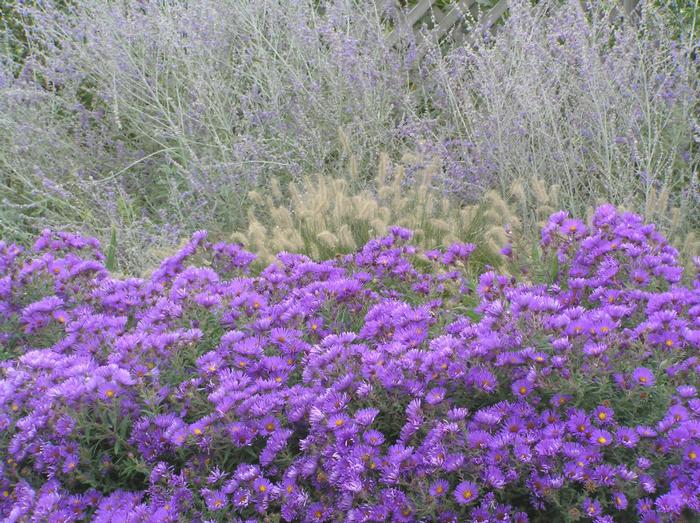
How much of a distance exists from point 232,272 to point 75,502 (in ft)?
3.42

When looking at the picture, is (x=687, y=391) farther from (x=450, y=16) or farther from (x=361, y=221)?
(x=450, y=16)

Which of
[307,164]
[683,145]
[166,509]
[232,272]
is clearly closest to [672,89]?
[683,145]

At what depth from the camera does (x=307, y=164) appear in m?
4.73

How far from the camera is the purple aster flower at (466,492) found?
4.97ft

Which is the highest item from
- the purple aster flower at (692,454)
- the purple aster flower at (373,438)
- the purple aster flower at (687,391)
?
the purple aster flower at (373,438)

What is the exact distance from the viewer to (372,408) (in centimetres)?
169

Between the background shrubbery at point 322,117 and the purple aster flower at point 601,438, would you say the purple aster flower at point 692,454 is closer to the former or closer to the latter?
the purple aster flower at point 601,438

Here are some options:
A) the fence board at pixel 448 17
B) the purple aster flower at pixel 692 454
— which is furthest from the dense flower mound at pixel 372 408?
the fence board at pixel 448 17

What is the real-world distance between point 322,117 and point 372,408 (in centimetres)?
323

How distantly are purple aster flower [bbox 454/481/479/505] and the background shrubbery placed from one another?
2.01 m

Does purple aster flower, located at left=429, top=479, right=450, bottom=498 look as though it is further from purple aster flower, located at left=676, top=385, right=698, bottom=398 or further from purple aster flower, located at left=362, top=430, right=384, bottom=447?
purple aster flower, located at left=676, top=385, right=698, bottom=398

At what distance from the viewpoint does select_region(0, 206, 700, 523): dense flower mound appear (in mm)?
1569

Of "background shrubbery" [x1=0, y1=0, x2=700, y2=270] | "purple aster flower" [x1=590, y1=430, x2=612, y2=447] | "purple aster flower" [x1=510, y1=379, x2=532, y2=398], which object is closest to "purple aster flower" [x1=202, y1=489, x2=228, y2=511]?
"purple aster flower" [x1=510, y1=379, x2=532, y2=398]

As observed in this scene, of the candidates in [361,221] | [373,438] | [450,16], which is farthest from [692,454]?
[450,16]
